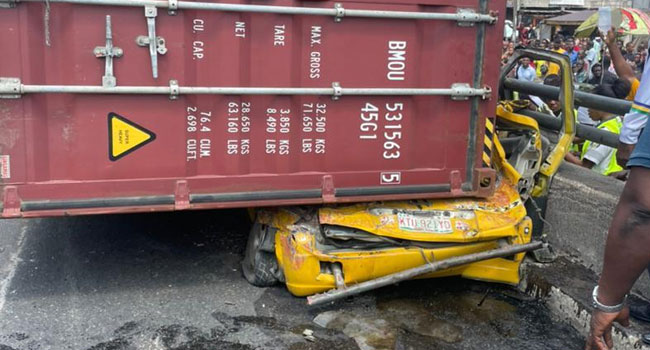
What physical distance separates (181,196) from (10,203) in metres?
0.96

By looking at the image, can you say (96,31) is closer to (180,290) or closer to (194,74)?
(194,74)

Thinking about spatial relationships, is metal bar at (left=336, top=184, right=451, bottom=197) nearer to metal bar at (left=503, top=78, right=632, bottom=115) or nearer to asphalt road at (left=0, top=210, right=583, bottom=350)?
asphalt road at (left=0, top=210, right=583, bottom=350)

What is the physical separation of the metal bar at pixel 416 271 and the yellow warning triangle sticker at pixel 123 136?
4.55ft

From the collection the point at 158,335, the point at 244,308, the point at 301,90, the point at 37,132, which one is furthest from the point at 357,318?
the point at 37,132

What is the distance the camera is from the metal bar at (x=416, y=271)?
3852 millimetres

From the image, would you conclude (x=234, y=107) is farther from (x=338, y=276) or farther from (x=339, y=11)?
(x=338, y=276)

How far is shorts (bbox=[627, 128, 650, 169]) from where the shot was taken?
2.08m

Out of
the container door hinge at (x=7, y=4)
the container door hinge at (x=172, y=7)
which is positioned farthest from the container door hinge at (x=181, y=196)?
the container door hinge at (x=7, y=4)

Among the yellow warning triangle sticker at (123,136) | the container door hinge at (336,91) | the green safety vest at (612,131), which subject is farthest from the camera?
the green safety vest at (612,131)

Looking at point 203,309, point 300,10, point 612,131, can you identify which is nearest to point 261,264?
point 203,309

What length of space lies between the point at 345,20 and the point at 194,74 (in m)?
0.98

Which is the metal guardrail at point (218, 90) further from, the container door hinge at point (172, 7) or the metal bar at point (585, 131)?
the metal bar at point (585, 131)

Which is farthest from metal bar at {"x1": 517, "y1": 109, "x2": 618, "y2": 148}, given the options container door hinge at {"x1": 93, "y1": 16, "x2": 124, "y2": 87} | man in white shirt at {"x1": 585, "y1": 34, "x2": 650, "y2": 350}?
container door hinge at {"x1": 93, "y1": 16, "x2": 124, "y2": 87}

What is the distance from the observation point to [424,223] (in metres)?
4.20
